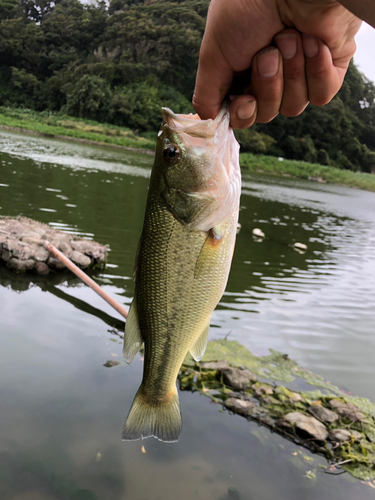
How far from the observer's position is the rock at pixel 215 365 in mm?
4967

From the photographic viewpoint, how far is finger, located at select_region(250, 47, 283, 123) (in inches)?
64.9

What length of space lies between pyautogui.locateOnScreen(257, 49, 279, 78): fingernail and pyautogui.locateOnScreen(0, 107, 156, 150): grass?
42826mm

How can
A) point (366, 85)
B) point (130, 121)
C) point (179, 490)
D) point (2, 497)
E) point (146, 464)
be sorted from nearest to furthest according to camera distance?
point (2, 497) < point (179, 490) < point (146, 464) < point (130, 121) < point (366, 85)

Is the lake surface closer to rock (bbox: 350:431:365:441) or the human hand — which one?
rock (bbox: 350:431:365:441)

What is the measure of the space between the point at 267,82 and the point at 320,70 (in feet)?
0.74

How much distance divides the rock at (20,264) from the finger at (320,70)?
6.21 meters

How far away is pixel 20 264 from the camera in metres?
7.06

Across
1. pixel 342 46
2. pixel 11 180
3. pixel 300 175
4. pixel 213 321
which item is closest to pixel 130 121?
pixel 300 175

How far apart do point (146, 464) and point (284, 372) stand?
2410mm

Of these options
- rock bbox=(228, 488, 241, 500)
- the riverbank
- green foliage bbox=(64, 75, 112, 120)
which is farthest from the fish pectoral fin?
green foliage bbox=(64, 75, 112, 120)

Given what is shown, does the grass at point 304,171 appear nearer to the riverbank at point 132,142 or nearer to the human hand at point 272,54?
the riverbank at point 132,142

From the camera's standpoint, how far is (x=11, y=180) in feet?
49.9

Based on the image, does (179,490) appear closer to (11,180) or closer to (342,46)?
(342,46)

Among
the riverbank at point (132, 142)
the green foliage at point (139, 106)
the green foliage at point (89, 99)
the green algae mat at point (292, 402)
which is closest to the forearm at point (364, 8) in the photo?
the green algae mat at point (292, 402)
